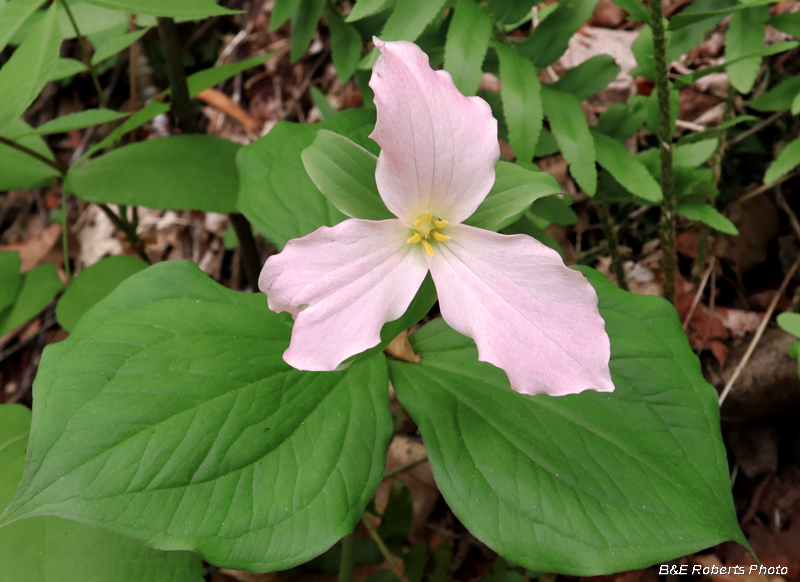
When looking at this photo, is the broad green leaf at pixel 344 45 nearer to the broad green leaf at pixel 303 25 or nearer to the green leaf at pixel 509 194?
the broad green leaf at pixel 303 25

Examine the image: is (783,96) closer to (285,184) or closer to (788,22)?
(788,22)

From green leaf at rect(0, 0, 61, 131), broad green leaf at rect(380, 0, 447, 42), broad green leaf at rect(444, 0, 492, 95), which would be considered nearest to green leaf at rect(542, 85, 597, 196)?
broad green leaf at rect(444, 0, 492, 95)

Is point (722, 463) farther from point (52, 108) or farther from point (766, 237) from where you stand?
point (52, 108)

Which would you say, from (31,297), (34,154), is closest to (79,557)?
(31,297)

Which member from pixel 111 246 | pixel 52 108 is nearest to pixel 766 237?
pixel 111 246

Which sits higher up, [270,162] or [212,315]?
[270,162]

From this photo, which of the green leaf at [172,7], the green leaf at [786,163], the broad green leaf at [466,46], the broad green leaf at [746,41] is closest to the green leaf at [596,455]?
the broad green leaf at [466,46]
